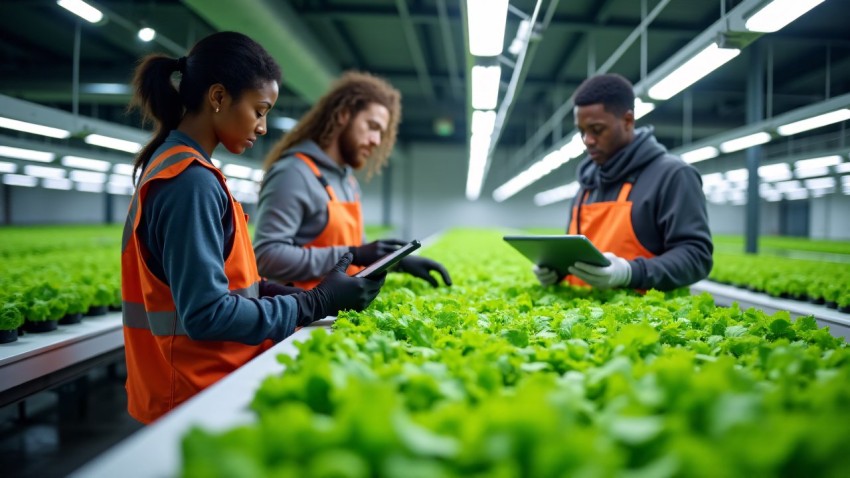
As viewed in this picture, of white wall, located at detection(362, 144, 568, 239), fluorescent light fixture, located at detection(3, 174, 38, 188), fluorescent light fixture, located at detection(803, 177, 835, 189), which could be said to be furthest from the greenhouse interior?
white wall, located at detection(362, 144, 568, 239)

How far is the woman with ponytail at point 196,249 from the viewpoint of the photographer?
55.2 inches

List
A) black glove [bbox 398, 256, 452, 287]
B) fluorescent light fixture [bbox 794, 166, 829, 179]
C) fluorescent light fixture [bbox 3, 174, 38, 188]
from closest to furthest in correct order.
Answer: black glove [bbox 398, 256, 452, 287]
fluorescent light fixture [bbox 794, 166, 829, 179]
fluorescent light fixture [bbox 3, 174, 38, 188]

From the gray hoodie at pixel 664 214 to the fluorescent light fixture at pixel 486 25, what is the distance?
3.85 ft

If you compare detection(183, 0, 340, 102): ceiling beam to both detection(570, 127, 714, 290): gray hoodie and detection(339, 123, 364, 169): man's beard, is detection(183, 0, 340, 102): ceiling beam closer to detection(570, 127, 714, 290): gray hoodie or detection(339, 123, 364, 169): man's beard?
detection(339, 123, 364, 169): man's beard

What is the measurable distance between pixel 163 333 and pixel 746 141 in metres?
7.38

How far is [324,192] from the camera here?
273 cm

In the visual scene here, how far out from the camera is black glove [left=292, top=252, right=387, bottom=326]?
1.75m

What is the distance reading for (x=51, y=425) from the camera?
4.38 metres

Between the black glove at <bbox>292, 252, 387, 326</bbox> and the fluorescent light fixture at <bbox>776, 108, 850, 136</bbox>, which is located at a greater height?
the fluorescent light fixture at <bbox>776, 108, 850, 136</bbox>

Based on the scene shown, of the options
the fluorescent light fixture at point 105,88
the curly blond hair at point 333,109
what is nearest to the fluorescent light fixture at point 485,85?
the curly blond hair at point 333,109

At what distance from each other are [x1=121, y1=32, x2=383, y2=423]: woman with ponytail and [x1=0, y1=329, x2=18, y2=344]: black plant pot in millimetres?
1237

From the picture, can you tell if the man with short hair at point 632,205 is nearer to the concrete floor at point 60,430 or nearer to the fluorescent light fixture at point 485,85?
the fluorescent light fixture at point 485,85

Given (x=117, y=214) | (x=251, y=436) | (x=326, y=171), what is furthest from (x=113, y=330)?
(x=117, y=214)

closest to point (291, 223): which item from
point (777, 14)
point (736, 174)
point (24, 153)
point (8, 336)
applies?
point (8, 336)
